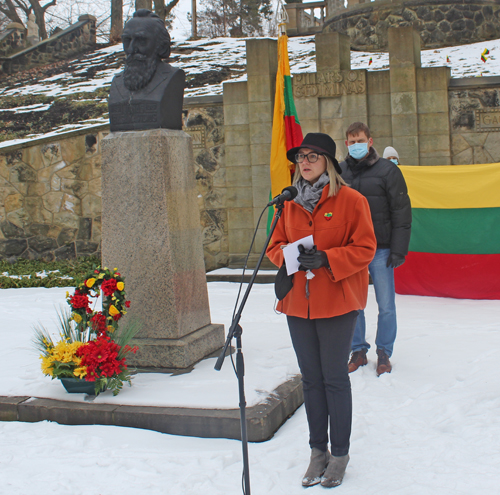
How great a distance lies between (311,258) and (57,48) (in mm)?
18996

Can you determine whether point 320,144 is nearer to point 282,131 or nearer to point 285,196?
point 285,196

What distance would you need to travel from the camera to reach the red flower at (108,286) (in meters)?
4.27

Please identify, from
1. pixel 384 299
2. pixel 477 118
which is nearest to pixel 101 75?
pixel 477 118

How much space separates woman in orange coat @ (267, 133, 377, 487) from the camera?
3.03 m

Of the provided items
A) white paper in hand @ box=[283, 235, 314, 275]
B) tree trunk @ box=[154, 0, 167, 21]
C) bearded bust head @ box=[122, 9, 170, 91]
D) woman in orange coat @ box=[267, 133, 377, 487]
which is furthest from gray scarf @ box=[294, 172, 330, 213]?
tree trunk @ box=[154, 0, 167, 21]

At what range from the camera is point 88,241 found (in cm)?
1077

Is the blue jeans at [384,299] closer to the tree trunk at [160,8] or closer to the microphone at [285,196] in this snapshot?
the microphone at [285,196]

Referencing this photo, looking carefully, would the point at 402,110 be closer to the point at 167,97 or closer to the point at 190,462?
the point at 167,97

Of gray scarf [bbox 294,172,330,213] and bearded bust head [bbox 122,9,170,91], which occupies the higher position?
bearded bust head [bbox 122,9,170,91]

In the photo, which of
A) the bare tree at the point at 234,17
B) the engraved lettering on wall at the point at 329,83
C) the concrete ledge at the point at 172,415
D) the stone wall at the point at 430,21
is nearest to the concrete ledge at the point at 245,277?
the engraved lettering on wall at the point at 329,83

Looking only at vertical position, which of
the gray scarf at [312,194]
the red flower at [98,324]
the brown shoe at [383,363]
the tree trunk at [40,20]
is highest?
the tree trunk at [40,20]

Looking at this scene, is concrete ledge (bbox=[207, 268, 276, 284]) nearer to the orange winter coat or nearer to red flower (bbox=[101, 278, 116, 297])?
red flower (bbox=[101, 278, 116, 297])

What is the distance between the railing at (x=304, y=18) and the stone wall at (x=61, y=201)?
448 inches

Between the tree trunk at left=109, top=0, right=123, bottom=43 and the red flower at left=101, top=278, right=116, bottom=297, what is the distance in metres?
18.3
